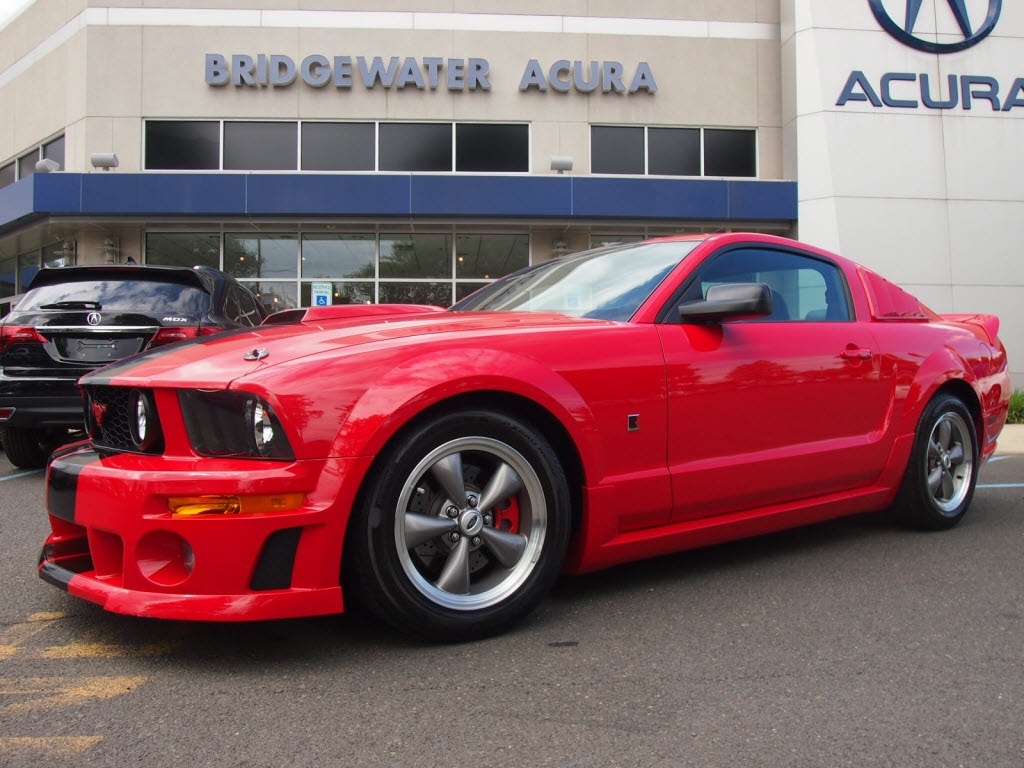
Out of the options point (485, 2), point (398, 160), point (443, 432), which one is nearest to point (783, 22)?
point (485, 2)

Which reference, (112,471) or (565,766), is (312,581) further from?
(565,766)

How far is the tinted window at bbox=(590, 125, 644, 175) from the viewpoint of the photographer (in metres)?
16.0

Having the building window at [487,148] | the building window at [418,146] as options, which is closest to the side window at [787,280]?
the building window at [487,148]

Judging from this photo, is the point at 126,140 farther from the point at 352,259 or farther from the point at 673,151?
the point at 673,151

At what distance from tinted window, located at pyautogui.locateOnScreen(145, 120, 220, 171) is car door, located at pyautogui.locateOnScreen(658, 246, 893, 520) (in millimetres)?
13787

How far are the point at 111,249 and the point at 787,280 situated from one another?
14.8 metres

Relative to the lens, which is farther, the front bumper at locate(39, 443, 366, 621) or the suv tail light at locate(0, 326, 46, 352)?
the suv tail light at locate(0, 326, 46, 352)

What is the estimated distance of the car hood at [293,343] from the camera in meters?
2.58

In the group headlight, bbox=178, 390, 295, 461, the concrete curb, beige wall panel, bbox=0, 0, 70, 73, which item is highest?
beige wall panel, bbox=0, 0, 70, 73

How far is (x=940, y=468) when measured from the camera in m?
4.42

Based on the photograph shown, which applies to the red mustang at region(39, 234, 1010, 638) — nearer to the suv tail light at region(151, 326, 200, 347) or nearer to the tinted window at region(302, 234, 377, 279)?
the suv tail light at region(151, 326, 200, 347)

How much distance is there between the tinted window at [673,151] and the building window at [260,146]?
6.62 m

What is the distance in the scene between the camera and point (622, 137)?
16016 mm

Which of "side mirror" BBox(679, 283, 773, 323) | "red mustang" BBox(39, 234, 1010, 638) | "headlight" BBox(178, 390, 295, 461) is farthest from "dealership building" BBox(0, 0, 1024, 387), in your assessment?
"headlight" BBox(178, 390, 295, 461)
